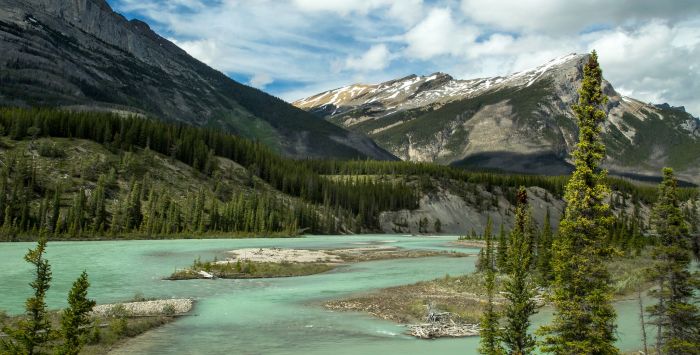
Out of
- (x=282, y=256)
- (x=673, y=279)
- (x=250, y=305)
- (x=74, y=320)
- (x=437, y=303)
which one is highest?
(x=673, y=279)

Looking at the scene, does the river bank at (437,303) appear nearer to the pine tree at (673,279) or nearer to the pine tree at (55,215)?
the pine tree at (673,279)

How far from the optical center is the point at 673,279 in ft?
97.3

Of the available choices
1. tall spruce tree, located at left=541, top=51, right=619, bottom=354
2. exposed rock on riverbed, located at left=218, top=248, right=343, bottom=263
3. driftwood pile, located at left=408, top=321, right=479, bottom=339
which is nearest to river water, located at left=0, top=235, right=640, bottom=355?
driftwood pile, located at left=408, top=321, right=479, bottom=339

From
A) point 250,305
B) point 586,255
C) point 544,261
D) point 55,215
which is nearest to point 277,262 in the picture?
point 250,305

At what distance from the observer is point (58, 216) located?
110 metres

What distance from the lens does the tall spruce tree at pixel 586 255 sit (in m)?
22.1

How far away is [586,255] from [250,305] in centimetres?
3050

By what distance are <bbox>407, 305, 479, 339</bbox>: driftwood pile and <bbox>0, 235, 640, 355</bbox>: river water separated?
0.92 meters

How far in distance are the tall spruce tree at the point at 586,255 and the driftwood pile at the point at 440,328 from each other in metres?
13.7

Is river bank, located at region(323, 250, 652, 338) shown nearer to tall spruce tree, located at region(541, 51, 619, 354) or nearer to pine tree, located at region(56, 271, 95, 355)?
tall spruce tree, located at region(541, 51, 619, 354)

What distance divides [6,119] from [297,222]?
88646 mm

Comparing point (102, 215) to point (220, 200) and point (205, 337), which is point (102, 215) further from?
point (205, 337)

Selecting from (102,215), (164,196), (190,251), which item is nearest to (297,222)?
(164,196)

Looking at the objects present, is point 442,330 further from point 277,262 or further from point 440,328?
point 277,262
